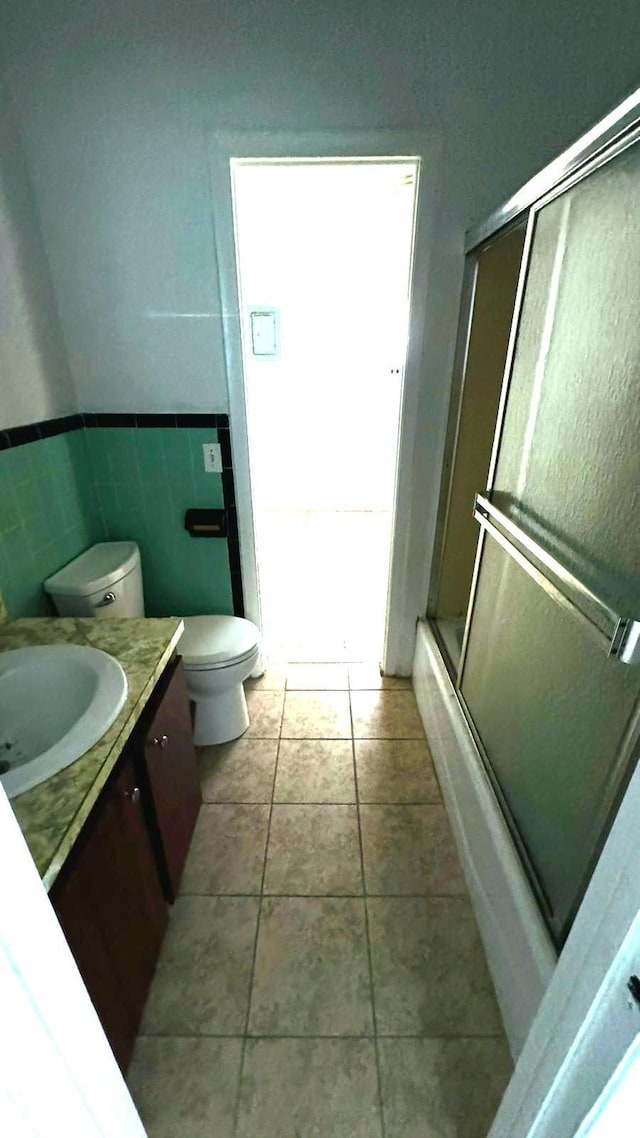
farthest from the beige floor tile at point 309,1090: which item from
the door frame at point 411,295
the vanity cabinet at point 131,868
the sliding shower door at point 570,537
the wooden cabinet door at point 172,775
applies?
the door frame at point 411,295

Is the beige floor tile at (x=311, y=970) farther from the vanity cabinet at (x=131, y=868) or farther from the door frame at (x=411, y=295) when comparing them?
the door frame at (x=411, y=295)

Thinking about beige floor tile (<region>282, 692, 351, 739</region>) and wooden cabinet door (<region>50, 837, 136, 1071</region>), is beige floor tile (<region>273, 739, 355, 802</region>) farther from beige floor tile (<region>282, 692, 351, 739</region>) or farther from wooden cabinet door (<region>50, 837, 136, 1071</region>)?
wooden cabinet door (<region>50, 837, 136, 1071</region>)

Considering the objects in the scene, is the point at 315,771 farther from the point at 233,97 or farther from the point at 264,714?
the point at 233,97

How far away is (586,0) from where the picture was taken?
1.30m

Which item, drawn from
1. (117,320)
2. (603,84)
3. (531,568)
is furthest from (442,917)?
(603,84)

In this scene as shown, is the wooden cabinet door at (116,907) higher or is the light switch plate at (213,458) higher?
the light switch plate at (213,458)

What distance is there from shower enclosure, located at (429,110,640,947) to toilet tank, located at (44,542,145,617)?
1.21m

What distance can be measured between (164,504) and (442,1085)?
1833 millimetres

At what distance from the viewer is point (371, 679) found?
223 centimetres

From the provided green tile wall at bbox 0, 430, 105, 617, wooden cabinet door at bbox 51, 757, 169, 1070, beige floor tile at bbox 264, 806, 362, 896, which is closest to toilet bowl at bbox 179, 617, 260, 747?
beige floor tile at bbox 264, 806, 362, 896

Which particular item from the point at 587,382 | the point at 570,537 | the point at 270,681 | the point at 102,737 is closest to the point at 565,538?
the point at 570,537

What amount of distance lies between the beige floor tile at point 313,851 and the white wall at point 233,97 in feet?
5.64

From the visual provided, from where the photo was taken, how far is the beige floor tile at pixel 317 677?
85.7 inches

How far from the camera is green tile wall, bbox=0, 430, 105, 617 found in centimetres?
137
